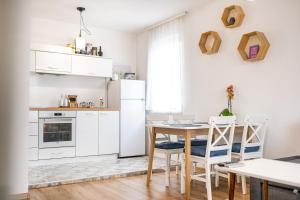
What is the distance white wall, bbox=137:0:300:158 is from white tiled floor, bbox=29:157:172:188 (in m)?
1.26

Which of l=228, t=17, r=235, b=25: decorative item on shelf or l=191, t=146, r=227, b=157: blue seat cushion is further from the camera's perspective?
l=228, t=17, r=235, b=25: decorative item on shelf

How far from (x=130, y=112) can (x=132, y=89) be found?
44 centimetres

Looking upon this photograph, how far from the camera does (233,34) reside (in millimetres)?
3918

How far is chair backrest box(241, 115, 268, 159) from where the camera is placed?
3.16m

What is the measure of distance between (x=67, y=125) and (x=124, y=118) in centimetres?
107

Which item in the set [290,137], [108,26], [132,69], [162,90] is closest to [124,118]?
[162,90]

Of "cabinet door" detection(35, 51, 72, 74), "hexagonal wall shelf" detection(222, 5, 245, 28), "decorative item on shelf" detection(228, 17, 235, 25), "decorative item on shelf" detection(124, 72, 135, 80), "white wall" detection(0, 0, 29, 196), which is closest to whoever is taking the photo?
"white wall" detection(0, 0, 29, 196)

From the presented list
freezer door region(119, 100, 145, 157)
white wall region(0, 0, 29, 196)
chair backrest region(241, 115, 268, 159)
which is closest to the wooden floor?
chair backrest region(241, 115, 268, 159)

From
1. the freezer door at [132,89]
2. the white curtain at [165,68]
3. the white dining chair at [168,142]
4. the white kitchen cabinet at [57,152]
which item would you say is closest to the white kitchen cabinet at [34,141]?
the white kitchen cabinet at [57,152]

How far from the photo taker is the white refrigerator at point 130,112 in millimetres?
5223

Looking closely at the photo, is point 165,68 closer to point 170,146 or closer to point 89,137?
point 89,137

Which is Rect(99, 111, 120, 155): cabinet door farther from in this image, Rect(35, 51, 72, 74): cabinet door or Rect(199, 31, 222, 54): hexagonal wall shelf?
Rect(199, 31, 222, 54): hexagonal wall shelf

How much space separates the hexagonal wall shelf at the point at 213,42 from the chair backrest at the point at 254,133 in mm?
1220

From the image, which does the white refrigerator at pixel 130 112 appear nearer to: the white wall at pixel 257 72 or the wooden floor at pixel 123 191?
the white wall at pixel 257 72
